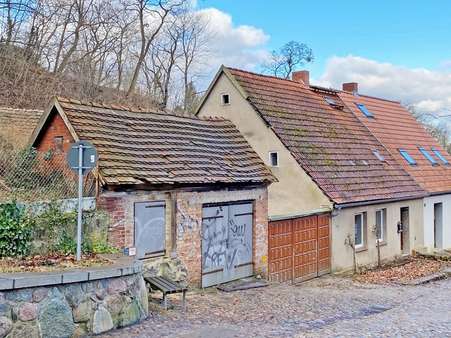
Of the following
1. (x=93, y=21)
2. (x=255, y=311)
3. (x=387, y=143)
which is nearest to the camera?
(x=255, y=311)

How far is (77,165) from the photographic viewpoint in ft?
29.3

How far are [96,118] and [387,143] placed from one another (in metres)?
15.6

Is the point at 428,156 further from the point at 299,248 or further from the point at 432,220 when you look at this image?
the point at 299,248

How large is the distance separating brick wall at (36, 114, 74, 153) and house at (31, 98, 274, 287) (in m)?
0.02

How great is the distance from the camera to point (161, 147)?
42.6 feet

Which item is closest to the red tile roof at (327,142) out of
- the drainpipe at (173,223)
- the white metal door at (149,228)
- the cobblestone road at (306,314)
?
the cobblestone road at (306,314)

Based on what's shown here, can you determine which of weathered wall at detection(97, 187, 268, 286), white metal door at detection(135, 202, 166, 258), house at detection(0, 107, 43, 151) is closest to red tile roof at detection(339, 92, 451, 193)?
weathered wall at detection(97, 187, 268, 286)

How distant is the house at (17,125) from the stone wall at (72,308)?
938 cm

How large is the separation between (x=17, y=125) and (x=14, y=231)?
1068 centimetres

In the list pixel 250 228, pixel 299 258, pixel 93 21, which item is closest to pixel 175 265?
pixel 250 228

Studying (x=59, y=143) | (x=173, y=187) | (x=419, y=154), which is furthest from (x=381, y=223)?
(x=59, y=143)

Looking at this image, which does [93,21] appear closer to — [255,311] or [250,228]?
[250,228]

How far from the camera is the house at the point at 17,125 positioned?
56.4 ft

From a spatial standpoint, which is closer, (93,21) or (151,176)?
(151,176)
